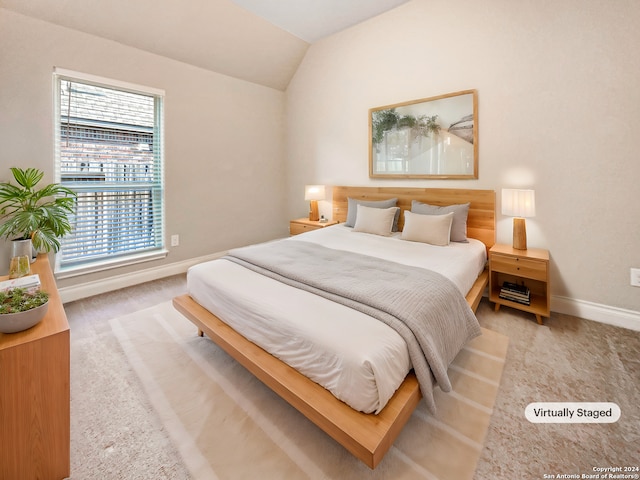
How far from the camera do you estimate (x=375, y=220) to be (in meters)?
3.29

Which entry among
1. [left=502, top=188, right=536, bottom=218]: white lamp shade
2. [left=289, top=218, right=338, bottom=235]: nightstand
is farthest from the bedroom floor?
[left=289, top=218, right=338, bottom=235]: nightstand

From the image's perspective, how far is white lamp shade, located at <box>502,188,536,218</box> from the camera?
8.32 feet

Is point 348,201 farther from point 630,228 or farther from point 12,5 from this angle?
point 12,5

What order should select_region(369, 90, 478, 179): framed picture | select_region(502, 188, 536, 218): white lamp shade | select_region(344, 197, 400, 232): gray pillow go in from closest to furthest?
1. select_region(502, 188, 536, 218): white lamp shade
2. select_region(369, 90, 478, 179): framed picture
3. select_region(344, 197, 400, 232): gray pillow

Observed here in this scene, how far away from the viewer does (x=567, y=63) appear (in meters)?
2.47

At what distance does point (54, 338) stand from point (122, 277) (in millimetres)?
2503

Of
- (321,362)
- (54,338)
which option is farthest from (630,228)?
(54,338)

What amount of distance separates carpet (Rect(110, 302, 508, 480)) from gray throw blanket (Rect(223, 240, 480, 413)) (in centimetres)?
23

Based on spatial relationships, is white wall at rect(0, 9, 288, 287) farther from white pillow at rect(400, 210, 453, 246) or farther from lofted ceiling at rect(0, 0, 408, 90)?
white pillow at rect(400, 210, 453, 246)

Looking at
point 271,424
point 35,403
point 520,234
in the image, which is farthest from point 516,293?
point 35,403

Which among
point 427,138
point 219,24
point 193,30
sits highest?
point 219,24

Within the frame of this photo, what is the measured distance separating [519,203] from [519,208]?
0.04 meters

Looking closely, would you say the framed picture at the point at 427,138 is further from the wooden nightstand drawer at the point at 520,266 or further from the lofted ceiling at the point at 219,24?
the lofted ceiling at the point at 219,24

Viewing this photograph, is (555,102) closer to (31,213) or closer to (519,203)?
(519,203)
